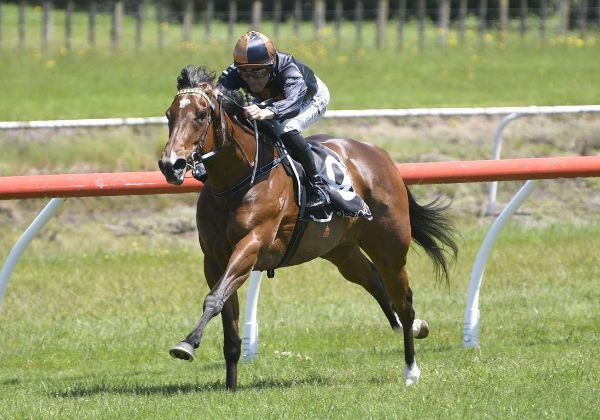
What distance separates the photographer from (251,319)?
283 inches

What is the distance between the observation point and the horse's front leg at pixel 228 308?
5.42 m

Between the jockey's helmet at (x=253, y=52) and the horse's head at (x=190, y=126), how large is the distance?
21 cm

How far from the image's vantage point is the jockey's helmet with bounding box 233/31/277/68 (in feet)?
19.5

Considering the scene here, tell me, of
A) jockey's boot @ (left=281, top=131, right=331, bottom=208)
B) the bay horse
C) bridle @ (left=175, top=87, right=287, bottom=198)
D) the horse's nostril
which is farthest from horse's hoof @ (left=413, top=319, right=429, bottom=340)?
the horse's nostril

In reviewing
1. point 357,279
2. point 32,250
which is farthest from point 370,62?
point 357,279

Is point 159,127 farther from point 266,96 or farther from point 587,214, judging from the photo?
point 266,96

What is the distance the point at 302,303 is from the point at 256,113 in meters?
3.62

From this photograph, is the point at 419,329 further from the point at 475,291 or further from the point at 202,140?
the point at 202,140

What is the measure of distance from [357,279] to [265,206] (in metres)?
1.39

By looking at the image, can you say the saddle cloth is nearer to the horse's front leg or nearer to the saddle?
the saddle

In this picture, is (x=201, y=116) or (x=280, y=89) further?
(x=280, y=89)

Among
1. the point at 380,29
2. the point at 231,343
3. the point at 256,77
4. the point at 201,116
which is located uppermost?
the point at 256,77

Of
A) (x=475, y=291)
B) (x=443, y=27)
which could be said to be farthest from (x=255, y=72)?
(x=443, y=27)

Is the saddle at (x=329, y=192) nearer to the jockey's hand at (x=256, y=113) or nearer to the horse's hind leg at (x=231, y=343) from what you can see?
the horse's hind leg at (x=231, y=343)
